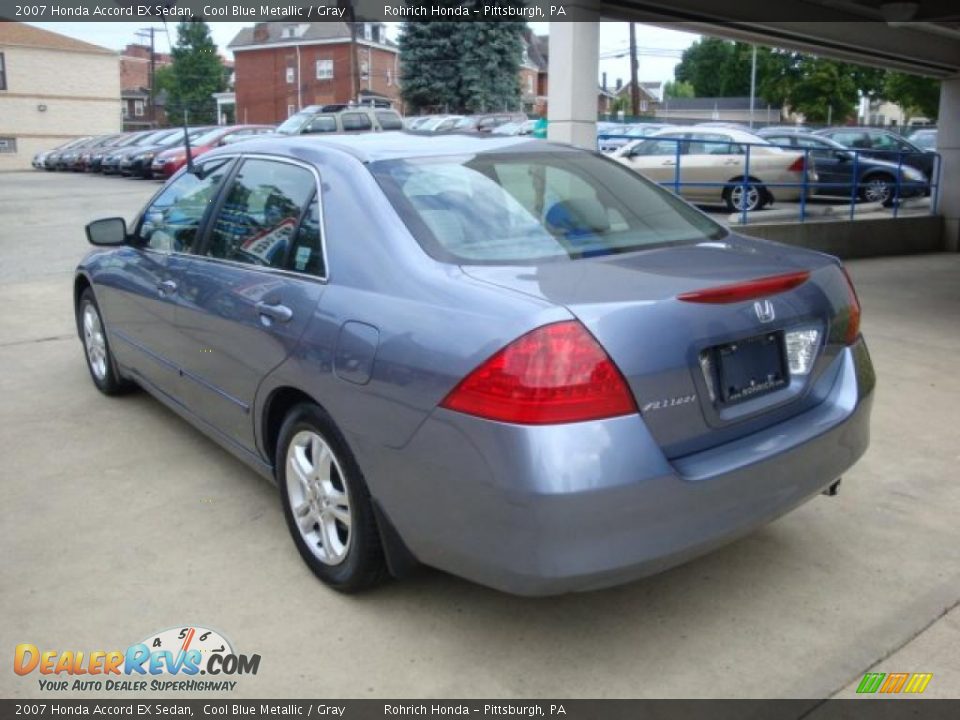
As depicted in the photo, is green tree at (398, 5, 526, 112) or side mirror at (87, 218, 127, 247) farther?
green tree at (398, 5, 526, 112)

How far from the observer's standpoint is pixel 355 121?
983 inches

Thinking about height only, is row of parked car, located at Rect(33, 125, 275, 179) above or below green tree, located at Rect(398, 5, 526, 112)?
below

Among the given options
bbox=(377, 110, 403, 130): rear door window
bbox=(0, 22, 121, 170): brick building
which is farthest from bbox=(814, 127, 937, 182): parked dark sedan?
bbox=(0, 22, 121, 170): brick building

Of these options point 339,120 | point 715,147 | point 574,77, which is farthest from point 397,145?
point 339,120

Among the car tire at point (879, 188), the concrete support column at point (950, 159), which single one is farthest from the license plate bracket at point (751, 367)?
the car tire at point (879, 188)

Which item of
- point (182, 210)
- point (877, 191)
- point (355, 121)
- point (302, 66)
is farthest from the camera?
point (302, 66)

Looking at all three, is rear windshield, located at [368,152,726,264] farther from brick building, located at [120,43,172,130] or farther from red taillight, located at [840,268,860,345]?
brick building, located at [120,43,172,130]

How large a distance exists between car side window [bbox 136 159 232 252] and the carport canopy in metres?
4.79

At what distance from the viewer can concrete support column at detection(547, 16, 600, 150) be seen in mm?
8633

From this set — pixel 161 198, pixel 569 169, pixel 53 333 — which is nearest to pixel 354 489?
pixel 569 169

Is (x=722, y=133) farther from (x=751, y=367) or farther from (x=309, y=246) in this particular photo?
(x=751, y=367)

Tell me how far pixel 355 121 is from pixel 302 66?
4713cm

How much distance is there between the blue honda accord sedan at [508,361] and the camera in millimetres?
2580
